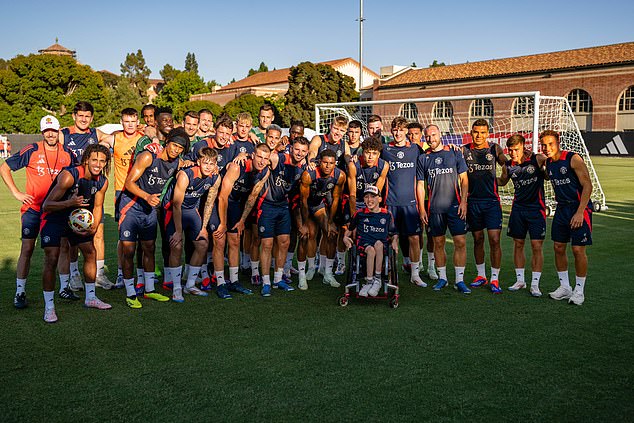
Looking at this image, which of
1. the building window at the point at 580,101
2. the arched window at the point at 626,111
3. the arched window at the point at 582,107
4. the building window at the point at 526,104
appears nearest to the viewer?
the building window at the point at 526,104

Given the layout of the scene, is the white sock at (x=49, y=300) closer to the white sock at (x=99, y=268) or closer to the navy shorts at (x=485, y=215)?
the white sock at (x=99, y=268)

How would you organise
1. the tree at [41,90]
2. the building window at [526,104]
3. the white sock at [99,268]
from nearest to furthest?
the white sock at [99,268] < the building window at [526,104] < the tree at [41,90]

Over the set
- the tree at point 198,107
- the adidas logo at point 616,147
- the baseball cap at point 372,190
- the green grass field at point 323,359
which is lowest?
the green grass field at point 323,359

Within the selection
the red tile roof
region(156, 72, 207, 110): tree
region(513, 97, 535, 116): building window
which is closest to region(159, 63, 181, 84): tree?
region(156, 72, 207, 110): tree

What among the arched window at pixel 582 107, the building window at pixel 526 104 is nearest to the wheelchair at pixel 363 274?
the building window at pixel 526 104

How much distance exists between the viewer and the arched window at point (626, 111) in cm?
4269

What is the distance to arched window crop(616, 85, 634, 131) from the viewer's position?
42.7 m

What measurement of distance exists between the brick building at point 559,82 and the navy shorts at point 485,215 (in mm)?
30788

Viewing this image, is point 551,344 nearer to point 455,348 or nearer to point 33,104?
point 455,348

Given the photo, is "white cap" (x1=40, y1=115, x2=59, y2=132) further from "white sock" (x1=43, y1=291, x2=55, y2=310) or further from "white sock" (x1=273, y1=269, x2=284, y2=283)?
"white sock" (x1=273, y1=269, x2=284, y2=283)

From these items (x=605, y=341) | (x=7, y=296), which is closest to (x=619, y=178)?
(x=605, y=341)

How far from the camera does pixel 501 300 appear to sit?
21.0 feet

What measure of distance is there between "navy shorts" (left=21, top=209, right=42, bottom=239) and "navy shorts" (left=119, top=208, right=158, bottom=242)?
865mm

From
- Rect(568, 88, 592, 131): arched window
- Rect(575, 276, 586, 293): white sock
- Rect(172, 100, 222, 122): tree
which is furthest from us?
Rect(172, 100, 222, 122): tree
